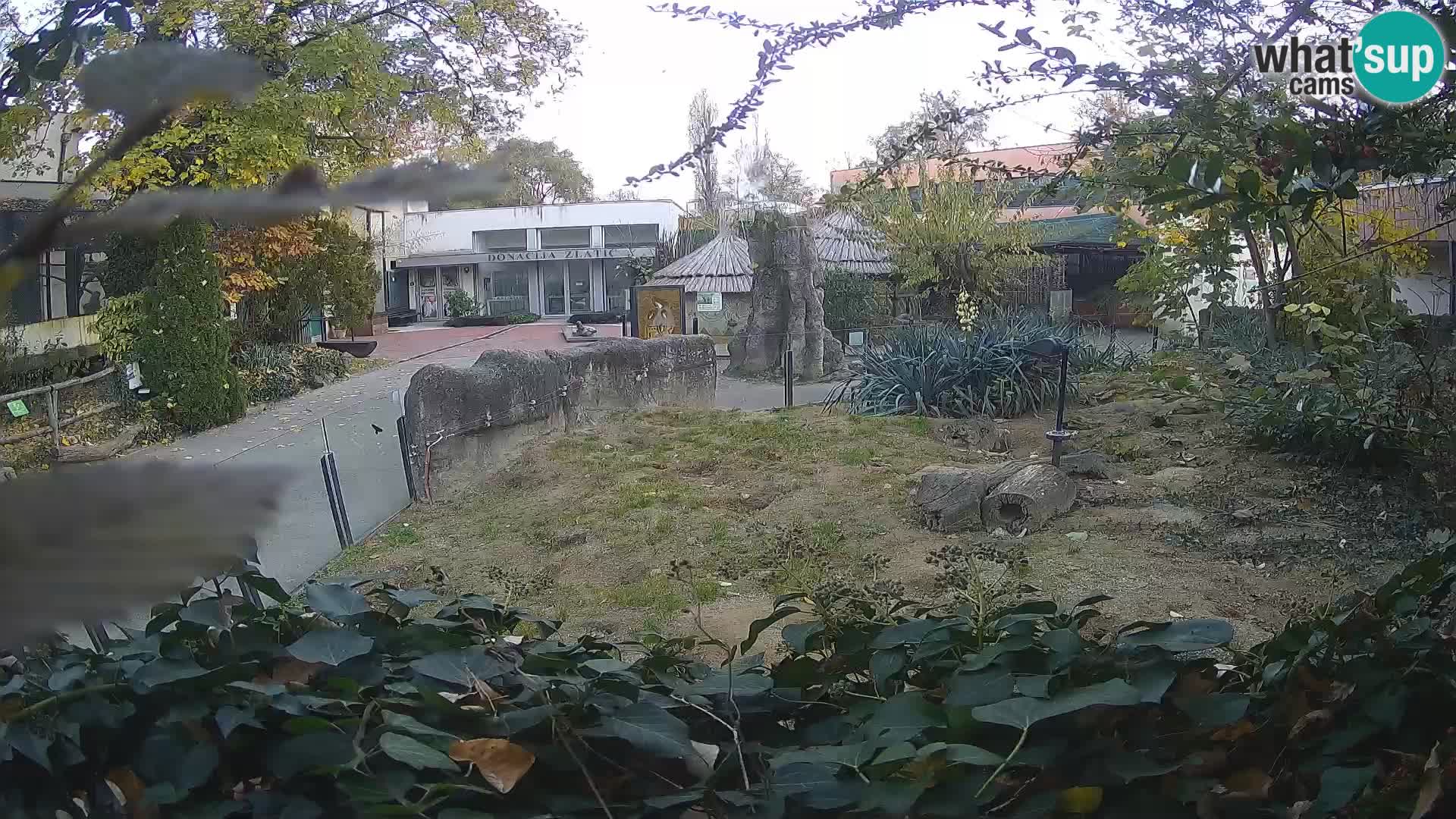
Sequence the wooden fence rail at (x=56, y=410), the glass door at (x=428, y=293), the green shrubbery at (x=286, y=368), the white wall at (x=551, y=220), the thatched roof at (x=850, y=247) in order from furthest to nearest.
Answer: the glass door at (x=428, y=293), the white wall at (x=551, y=220), the thatched roof at (x=850, y=247), the green shrubbery at (x=286, y=368), the wooden fence rail at (x=56, y=410)

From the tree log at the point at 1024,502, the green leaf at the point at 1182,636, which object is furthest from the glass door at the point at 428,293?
the green leaf at the point at 1182,636

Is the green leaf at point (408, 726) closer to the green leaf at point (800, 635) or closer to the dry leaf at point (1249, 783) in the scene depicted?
the green leaf at point (800, 635)

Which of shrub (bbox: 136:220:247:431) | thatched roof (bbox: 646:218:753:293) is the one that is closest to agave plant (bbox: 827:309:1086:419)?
shrub (bbox: 136:220:247:431)

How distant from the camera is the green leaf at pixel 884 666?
143 centimetres

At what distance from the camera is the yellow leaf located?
1.14m

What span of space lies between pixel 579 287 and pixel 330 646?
28.9 meters

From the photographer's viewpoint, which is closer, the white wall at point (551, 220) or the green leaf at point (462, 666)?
the green leaf at point (462, 666)

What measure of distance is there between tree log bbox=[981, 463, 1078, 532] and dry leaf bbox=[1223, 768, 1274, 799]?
3.64m

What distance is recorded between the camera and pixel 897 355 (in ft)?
29.9

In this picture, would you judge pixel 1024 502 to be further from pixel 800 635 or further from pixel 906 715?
pixel 906 715

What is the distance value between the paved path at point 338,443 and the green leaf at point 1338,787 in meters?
1.06

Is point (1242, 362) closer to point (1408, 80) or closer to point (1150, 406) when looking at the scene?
point (1408, 80)

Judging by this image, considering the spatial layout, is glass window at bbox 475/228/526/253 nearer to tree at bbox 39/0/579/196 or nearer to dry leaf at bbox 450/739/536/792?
tree at bbox 39/0/579/196

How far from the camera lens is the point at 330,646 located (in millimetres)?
1345
